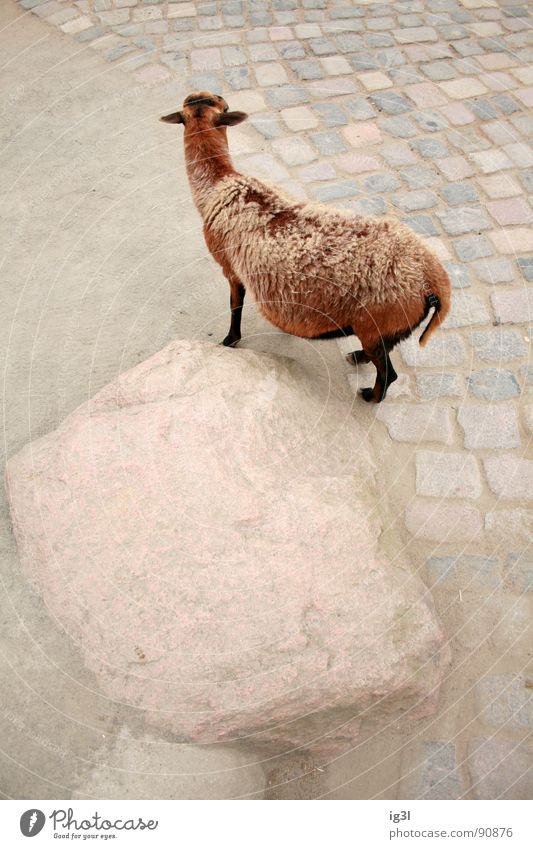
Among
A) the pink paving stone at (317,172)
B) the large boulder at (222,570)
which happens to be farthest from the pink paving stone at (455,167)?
the large boulder at (222,570)

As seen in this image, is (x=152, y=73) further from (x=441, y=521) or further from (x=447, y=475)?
(x=441, y=521)

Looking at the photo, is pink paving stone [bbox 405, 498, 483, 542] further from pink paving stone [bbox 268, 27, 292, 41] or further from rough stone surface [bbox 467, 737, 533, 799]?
pink paving stone [bbox 268, 27, 292, 41]

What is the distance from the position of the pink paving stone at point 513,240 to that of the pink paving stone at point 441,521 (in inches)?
103

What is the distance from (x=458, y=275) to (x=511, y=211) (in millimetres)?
1038

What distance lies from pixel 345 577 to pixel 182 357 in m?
1.71

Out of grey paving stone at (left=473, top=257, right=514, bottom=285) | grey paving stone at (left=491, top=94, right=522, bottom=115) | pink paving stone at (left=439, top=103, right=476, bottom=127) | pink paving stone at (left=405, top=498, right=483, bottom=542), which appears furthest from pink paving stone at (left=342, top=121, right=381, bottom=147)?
pink paving stone at (left=405, top=498, right=483, bottom=542)

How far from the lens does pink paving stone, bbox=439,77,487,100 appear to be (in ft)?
22.9

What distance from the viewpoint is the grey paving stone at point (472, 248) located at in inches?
224

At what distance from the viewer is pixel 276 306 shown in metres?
4.31

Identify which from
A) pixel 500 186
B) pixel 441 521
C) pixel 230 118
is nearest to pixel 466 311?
pixel 500 186

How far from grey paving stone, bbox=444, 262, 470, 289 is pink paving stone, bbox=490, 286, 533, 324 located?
25cm

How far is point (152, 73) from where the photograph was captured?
721 cm

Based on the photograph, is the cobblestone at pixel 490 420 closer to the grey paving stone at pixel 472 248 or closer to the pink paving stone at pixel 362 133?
the grey paving stone at pixel 472 248
